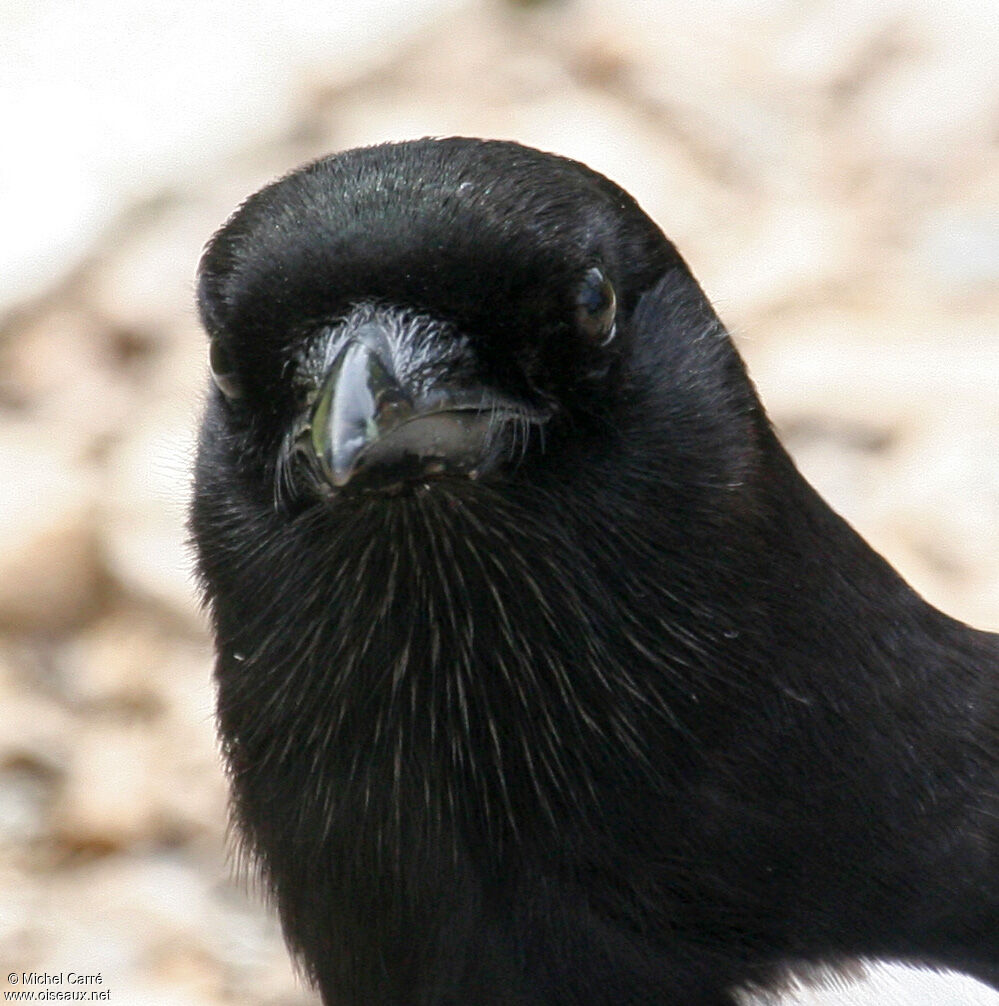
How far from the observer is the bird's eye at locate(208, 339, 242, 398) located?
3139 mm

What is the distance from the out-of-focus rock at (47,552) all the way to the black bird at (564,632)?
2.39 meters

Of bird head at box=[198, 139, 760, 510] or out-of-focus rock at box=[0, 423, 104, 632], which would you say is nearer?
bird head at box=[198, 139, 760, 510]

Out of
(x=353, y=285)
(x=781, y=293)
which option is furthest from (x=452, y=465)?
(x=781, y=293)

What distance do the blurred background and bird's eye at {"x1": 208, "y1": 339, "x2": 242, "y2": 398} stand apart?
1444 mm

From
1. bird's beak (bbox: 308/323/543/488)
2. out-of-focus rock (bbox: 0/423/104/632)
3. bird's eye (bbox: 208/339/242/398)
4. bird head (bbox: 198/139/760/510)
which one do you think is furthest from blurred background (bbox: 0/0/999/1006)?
bird's beak (bbox: 308/323/543/488)

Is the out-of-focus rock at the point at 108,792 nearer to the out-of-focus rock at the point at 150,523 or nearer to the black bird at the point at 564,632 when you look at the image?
the out-of-focus rock at the point at 150,523

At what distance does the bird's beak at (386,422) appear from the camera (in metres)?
2.85

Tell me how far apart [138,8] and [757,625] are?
5.25 metres

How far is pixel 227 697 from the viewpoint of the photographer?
135 inches

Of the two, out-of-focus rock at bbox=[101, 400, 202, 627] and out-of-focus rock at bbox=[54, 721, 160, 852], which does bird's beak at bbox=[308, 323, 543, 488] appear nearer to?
out-of-focus rock at bbox=[54, 721, 160, 852]

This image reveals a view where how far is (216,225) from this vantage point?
22.0 feet

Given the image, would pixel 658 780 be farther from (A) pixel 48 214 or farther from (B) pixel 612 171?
(A) pixel 48 214

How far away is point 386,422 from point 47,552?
2.98 meters

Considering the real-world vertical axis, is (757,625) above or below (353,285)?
below
